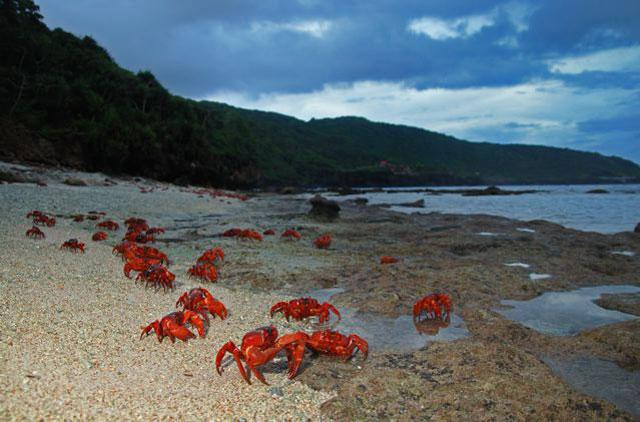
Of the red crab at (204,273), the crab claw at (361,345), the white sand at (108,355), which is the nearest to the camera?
the white sand at (108,355)

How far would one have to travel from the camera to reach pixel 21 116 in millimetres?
31281

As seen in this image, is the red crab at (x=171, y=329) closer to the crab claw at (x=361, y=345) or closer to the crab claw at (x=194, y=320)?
the crab claw at (x=194, y=320)

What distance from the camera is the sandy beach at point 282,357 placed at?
3234mm

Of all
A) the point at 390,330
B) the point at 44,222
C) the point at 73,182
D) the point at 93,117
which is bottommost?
the point at 390,330

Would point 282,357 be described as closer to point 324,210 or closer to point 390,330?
point 390,330

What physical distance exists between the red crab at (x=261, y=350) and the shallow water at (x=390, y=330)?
116cm

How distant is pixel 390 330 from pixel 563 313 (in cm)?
290

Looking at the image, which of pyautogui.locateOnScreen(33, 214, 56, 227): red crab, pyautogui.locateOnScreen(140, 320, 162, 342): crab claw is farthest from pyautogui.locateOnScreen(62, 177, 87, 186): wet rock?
pyautogui.locateOnScreen(140, 320, 162, 342): crab claw

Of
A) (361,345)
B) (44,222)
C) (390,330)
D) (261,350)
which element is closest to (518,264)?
(390,330)

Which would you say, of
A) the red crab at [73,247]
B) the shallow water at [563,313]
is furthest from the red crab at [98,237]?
the shallow water at [563,313]

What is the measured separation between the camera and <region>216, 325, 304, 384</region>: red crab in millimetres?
3701

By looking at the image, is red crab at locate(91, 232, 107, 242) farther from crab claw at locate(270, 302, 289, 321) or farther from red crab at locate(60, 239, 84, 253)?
crab claw at locate(270, 302, 289, 321)

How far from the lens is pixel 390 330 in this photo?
5.27 m

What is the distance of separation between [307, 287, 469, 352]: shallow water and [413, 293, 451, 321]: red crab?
13 cm
